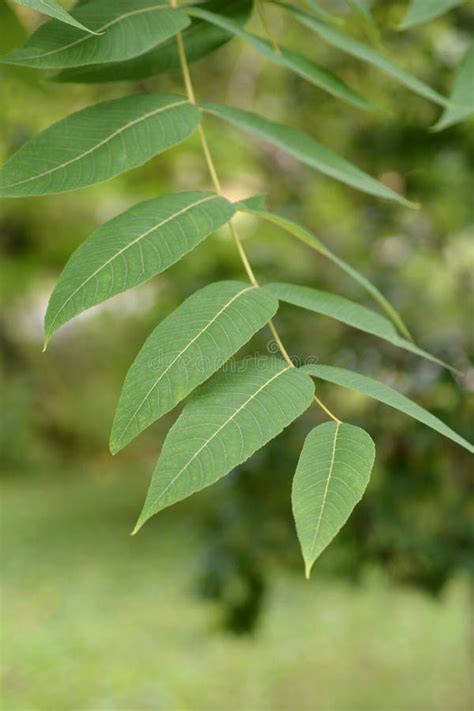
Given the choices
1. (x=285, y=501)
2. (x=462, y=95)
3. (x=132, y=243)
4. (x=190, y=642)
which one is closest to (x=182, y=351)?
(x=132, y=243)

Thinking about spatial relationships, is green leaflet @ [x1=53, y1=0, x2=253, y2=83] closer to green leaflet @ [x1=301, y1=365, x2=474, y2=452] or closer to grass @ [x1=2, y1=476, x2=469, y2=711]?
green leaflet @ [x1=301, y1=365, x2=474, y2=452]

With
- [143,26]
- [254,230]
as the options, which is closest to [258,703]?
[254,230]

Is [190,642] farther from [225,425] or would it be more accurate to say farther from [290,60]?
[225,425]

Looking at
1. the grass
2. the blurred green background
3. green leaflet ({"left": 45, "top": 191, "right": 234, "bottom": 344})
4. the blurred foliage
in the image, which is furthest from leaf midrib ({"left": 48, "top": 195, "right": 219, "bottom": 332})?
the grass

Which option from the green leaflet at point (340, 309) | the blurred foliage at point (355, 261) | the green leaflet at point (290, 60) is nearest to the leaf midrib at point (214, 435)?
the green leaflet at point (340, 309)

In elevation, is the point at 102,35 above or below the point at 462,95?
above
